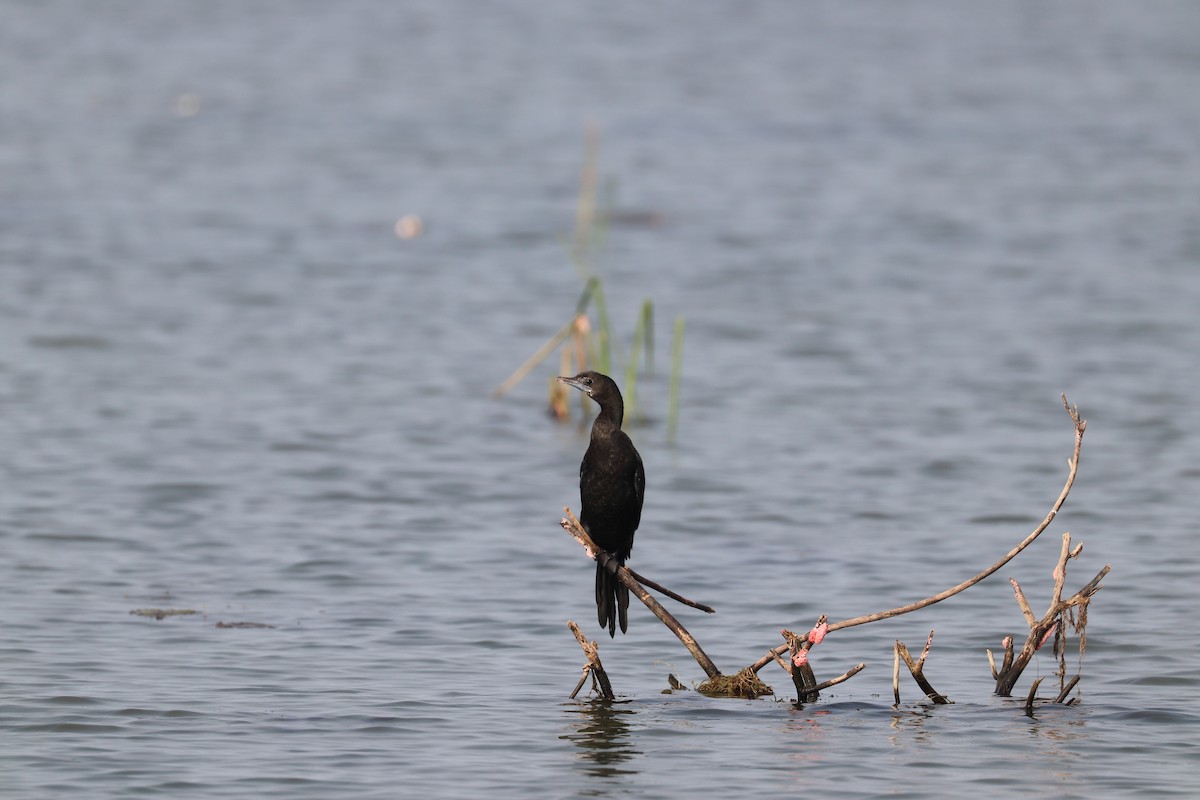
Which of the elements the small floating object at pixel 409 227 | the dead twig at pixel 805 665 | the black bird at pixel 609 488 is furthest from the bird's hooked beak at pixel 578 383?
the small floating object at pixel 409 227

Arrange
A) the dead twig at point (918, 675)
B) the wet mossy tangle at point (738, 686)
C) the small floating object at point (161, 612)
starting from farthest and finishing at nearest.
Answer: the small floating object at point (161, 612)
the wet mossy tangle at point (738, 686)
the dead twig at point (918, 675)

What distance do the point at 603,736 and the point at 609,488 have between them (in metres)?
1.09

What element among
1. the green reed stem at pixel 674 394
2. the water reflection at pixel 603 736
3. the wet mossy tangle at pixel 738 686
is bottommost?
the water reflection at pixel 603 736

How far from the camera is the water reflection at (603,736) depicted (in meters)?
7.84

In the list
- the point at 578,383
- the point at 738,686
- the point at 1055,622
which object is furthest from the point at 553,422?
the point at 1055,622

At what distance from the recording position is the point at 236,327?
1886 centimetres

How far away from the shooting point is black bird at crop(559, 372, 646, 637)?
8.07 meters

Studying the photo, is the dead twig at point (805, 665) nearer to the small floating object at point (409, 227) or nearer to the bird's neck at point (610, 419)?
the bird's neck at point (610, 419)

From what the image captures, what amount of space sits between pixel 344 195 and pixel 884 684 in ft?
61.3

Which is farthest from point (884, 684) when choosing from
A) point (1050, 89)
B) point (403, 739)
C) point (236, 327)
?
point (1050, 89)

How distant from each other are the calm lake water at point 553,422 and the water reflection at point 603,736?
0.03m

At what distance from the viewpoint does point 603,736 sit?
8.20m

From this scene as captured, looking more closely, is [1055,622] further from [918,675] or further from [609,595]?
[609,595]

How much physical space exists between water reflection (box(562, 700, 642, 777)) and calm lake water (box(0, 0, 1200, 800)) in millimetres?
25
